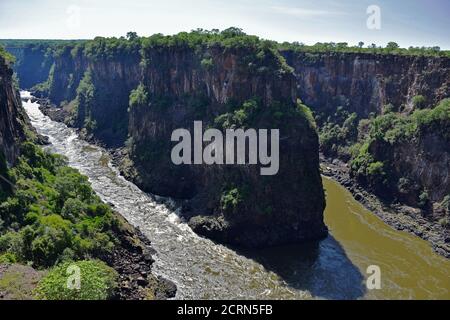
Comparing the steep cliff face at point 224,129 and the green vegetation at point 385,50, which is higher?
the green vegetation at point 385,50

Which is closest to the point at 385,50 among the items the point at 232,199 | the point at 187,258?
the point at 232,199

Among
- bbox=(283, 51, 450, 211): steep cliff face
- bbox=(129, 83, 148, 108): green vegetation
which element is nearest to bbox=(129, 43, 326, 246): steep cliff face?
bbox=(129, 83, 148, 108): green vegetation

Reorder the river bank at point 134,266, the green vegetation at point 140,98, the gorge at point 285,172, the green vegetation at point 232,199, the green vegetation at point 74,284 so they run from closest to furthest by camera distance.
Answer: the green vegetation at point 74,284 < the river bank at point 134,266 < the gorge at point 285,172 < the green vegetation at point 232,199 < the green vegetation at point 140,98

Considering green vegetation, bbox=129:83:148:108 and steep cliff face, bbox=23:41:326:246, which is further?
green vegetation, bbox=129:83:148:108

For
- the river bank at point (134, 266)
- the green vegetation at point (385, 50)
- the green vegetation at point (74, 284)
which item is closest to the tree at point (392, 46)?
the green vegetation at point (385, 50)

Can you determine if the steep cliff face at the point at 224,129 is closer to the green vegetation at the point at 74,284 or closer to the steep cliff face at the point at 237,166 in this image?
the steep cliff face at the point at 237,166

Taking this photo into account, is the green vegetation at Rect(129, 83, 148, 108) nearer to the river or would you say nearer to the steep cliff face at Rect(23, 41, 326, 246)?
the steep cliff face at Rect(23, 41, 326, 246)

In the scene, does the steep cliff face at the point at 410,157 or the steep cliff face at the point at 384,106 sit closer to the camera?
the steep cliff face at the point at 410,157
